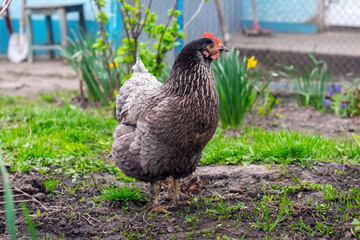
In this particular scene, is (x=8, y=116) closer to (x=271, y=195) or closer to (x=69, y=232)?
(x=69, y=232)

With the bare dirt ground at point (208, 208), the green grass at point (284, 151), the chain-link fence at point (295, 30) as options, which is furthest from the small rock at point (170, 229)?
the chain-link fence at point (295, 30)

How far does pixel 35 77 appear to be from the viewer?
28.4 feet

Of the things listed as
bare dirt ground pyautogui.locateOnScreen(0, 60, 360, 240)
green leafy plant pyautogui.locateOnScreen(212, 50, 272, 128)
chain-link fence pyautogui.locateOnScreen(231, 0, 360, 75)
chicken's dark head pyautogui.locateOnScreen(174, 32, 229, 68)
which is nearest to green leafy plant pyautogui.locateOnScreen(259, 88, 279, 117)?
green leafy plant pyautogui.locateOnScreen(212, 50, 272, 128)

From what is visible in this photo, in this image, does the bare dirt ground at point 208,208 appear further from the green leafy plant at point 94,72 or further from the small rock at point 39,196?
the green leafy plant at point 94,72

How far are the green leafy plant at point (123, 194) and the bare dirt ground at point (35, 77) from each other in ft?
14.0

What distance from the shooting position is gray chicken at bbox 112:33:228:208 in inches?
110

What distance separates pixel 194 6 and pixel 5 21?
244 inches

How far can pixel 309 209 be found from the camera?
292cm

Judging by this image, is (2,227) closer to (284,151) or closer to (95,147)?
(95,147)

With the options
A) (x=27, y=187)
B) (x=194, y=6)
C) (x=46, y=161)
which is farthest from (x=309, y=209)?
(x=194, y=6)

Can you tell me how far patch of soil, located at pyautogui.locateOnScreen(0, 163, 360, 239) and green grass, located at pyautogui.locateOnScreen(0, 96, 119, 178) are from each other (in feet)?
0.68

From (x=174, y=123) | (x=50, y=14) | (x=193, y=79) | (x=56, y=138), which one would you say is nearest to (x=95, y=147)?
(x=56, y=138)

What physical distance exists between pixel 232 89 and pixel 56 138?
1922 millimetres

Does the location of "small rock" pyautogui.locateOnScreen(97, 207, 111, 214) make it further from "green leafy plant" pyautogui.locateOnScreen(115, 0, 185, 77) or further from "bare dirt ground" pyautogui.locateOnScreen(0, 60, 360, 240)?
"green leafy plant" pyautogui.locateOnScreen(115, 0, 185, 77)
